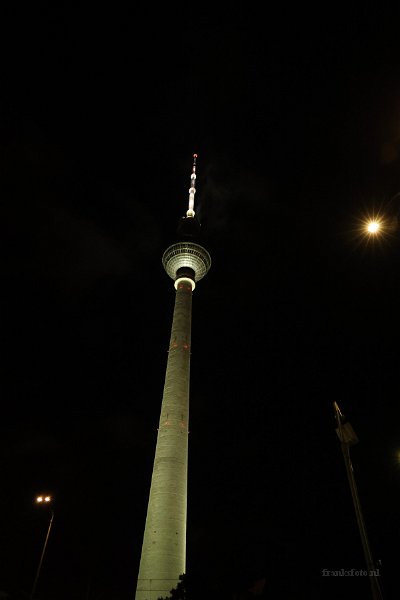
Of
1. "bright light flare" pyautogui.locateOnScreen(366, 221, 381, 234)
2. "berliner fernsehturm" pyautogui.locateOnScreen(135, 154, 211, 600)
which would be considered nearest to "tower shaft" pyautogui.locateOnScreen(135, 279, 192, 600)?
"berliner fernsehturm" pyautogui.locateOnScreen(135, 154, 211, 600)

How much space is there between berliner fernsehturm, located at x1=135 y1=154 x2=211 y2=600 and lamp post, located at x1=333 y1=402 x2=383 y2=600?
28360mm

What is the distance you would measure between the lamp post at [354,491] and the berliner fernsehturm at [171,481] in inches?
1117

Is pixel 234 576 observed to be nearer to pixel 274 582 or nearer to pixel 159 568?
pixel 274 582

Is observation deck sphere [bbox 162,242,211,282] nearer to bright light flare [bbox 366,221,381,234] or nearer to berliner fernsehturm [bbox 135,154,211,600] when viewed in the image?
berliner fernsehturm [bbox 135,154,211,600]

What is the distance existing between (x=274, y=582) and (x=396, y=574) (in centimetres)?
1832

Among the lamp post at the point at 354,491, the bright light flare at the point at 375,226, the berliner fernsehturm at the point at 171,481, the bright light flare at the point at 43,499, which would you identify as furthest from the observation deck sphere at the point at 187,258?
the bright light flare at the point at 375,226

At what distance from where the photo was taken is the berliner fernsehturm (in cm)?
3888

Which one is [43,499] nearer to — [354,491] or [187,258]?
[354,491]

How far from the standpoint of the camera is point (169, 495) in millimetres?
42656

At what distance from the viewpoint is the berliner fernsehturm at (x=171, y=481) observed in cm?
3888

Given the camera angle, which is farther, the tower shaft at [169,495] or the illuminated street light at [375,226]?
the tower shaft at [169,495]

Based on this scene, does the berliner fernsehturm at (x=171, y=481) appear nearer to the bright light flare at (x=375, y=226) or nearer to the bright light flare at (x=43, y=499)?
the bright light flare at (x=43, y=499)

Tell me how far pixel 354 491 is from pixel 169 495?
98.9ft

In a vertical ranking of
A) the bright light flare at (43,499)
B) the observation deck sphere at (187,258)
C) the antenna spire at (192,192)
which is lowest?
the bright light flare at (43,499)
